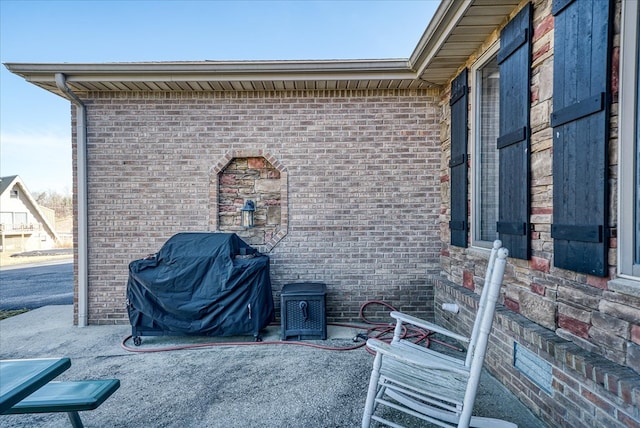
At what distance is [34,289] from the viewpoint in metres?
6.79

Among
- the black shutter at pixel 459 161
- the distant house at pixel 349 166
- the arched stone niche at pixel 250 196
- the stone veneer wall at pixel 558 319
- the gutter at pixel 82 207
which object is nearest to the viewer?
the stone veneer wall at pixel 558 319

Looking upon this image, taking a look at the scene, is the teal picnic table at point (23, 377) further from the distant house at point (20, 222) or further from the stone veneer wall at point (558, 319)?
the distant house at point (20, 222)

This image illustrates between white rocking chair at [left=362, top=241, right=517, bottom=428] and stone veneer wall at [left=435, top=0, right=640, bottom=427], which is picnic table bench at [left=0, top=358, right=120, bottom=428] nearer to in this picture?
white rocking chair at [left=362, top=241, right=517, bottom=428]

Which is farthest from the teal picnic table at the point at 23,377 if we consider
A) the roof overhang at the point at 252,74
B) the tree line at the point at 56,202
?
the tree line at the point at 56,202

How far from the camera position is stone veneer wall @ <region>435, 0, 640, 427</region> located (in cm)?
150

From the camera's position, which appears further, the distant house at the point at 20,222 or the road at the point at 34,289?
the distant house at the point at 20,222

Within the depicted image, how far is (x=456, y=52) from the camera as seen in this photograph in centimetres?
303

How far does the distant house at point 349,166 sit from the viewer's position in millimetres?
2369

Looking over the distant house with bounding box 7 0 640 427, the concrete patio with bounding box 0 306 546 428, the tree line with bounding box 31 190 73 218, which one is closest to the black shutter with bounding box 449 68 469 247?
the distant house with bounding box 7 0 640 427

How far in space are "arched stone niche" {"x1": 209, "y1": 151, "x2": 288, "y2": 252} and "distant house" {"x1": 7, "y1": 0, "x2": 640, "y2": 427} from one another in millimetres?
17

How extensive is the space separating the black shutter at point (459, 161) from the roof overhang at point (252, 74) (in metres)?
0.28

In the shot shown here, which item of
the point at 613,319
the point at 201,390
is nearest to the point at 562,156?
the point at 613,319

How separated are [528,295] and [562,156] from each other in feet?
3.10

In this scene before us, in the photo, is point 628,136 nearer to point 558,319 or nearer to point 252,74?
point 558,319
